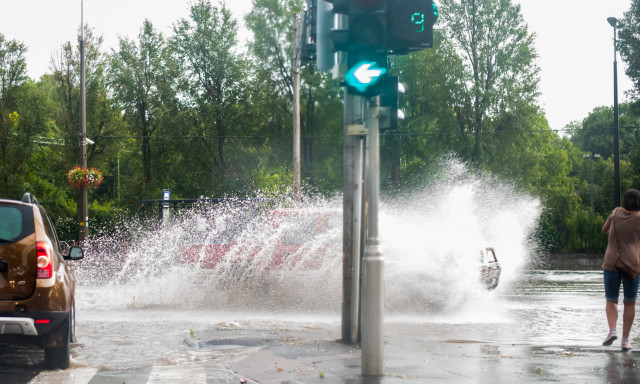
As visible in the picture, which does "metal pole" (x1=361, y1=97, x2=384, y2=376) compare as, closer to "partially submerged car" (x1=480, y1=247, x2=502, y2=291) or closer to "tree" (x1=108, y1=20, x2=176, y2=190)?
"partially submerged car" (x1=480, y1=247, x2=502, y2=291)

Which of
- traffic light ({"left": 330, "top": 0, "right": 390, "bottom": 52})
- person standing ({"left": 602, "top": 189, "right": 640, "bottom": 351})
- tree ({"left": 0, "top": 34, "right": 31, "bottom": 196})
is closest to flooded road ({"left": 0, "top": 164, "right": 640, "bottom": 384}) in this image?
person standing ({"left": 602, "top": 189, "right": 640, "bottom": 351})

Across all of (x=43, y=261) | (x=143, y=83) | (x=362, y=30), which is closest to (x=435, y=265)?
(x=362, y=30)

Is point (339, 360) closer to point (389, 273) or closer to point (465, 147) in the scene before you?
point (389, 273)

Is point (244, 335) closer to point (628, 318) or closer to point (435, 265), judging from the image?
point (435, 265)

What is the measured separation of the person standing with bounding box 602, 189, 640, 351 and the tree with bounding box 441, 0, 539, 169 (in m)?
33.3

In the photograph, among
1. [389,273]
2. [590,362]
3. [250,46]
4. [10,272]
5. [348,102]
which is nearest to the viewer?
[10,272]

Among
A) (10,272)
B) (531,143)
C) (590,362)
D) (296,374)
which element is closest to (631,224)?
(590,362)

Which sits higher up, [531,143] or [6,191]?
[531,143]

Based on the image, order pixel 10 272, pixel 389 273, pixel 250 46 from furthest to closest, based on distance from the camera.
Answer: pixel 250 46 < pixel 389 273 < pixel 10 272

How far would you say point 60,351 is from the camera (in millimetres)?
7621

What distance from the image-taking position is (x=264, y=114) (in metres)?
41.2

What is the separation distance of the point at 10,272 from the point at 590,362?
18.4ft

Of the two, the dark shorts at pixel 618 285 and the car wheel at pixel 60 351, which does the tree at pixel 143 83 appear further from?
the car wheel at pixel 60 351

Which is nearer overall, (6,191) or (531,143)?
(6,191)
